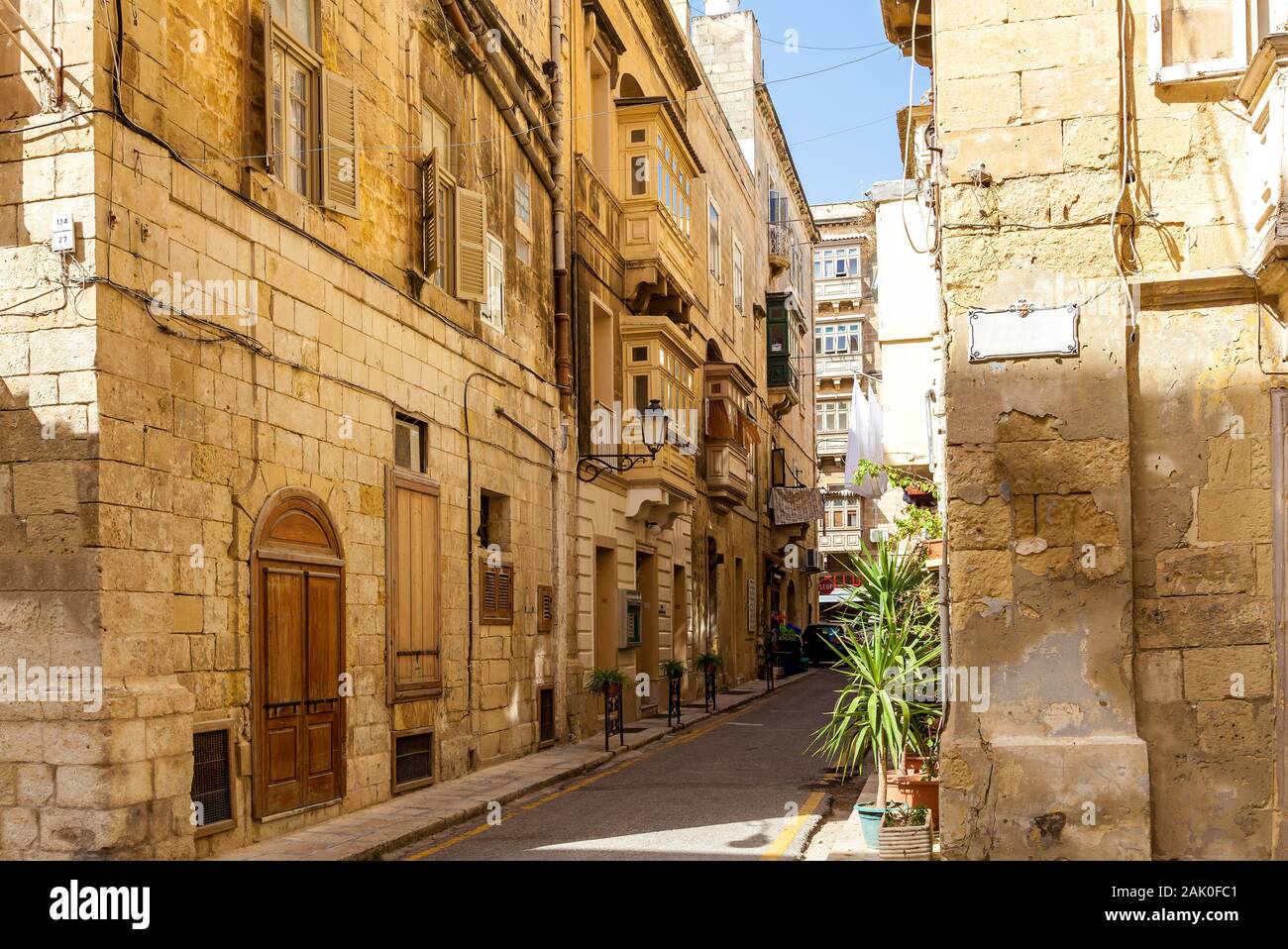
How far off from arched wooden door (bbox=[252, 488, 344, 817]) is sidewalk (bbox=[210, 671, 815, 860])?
36 cm

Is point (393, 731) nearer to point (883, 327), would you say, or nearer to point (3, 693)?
Answer: point (3, 693)

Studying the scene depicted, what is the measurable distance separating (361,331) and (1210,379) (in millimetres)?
7485

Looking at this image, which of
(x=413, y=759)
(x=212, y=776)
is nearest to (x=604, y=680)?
(x=413, y=759)

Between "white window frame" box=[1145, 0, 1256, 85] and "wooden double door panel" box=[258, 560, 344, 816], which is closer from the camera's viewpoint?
"white window frame" box=[1145, 0, 1256, 85]

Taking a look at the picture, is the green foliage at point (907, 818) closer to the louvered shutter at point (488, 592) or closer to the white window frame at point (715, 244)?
the louvered shutter at point (488, 592)

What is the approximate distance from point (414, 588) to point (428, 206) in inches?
157

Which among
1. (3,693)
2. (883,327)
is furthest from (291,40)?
(883,327)

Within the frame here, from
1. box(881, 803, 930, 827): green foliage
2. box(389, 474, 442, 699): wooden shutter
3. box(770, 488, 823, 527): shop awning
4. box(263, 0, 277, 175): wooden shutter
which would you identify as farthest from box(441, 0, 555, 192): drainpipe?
box(770, 488, 823, 527): shop awning

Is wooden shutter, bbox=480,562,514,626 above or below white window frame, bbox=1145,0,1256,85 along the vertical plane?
below

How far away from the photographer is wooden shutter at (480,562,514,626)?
52.0 ft

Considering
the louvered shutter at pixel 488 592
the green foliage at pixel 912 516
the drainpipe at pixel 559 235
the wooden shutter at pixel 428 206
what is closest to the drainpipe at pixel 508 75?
the drainpipe at pixel 559 235

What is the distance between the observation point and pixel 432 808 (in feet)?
40.0

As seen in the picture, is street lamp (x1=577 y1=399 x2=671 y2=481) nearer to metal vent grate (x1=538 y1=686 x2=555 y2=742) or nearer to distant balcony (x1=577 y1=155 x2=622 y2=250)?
distant balcony (x1=577 y1=155 x2=622 y2=250)
